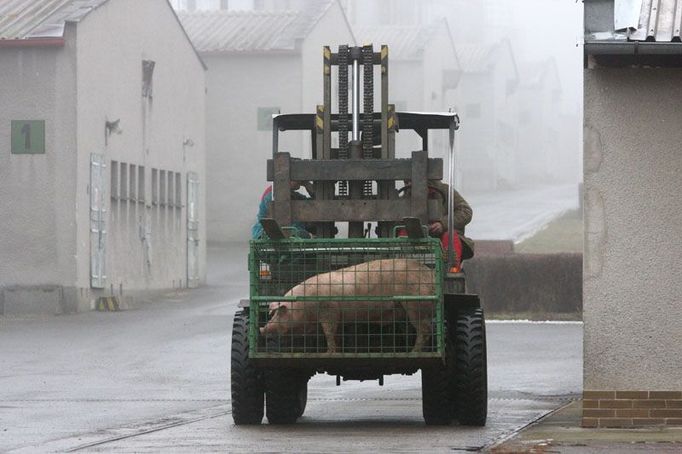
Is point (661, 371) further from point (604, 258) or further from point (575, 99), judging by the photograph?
point (575, 99)

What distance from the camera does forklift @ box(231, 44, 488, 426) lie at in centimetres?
1264

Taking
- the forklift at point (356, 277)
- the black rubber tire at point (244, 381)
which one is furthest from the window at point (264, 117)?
the black rubber tire at point (244, 381)

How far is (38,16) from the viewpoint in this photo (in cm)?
3475

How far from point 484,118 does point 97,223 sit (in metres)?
57.4

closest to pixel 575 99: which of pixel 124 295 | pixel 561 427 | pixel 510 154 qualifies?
pixel 510 154

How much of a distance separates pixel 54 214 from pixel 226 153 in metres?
23.2

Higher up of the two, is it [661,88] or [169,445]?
[661,88]

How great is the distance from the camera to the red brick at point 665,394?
40.9ft

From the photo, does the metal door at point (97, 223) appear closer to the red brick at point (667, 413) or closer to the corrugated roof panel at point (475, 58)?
the red brick at point (667, 413)

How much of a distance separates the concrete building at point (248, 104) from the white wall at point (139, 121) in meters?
11.0

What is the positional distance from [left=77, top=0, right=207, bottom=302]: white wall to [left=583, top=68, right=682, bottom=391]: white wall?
22206mm

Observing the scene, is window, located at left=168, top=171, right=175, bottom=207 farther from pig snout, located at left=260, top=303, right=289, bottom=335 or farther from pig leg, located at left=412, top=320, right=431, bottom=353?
pig leg, located at left=412, top=320, right=431, bottom=353

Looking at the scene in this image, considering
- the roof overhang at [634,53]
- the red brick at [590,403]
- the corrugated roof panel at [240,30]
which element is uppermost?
the corrugated roof panel at [240,30]

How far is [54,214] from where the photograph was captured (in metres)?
33.8
